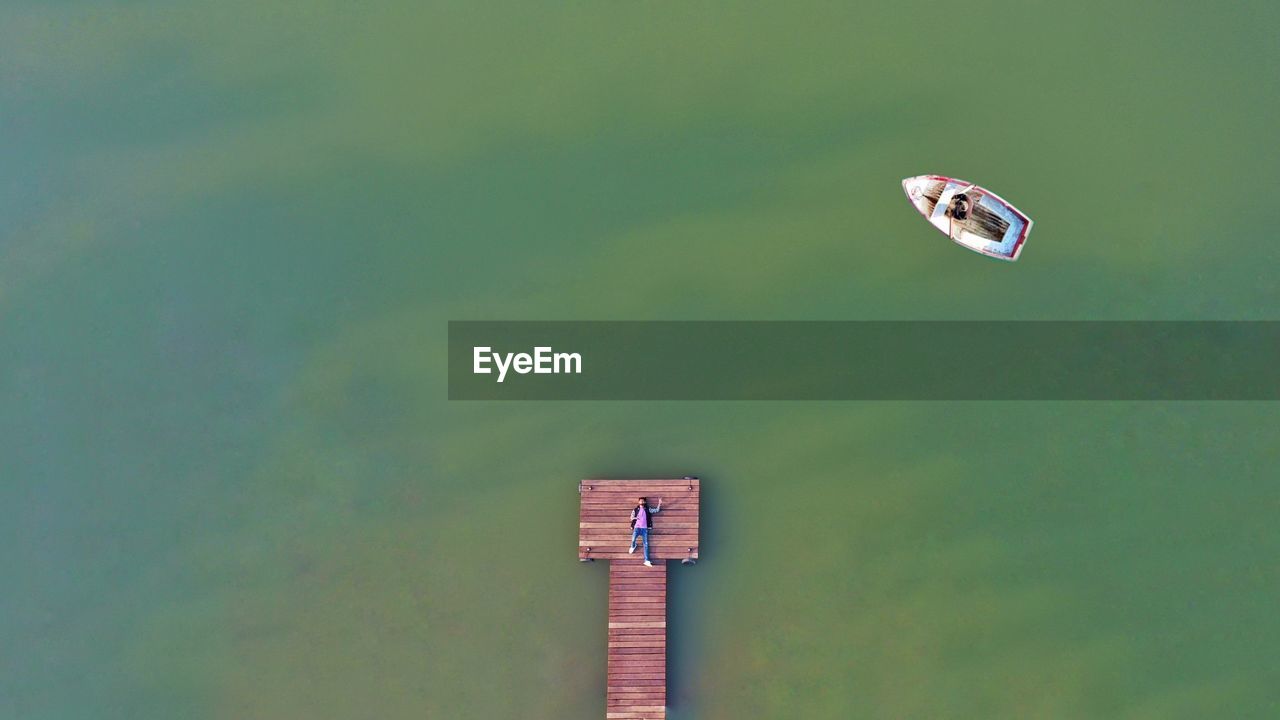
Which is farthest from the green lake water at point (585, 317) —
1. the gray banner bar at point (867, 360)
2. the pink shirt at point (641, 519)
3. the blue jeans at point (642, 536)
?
the pink shirt at point (641, 519)

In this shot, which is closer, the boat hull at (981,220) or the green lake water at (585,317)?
the green lake water at (585,317)

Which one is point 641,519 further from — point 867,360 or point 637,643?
point 867,360

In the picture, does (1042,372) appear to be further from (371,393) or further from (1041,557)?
(371,393)

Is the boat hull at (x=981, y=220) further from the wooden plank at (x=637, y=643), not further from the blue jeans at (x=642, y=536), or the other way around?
the wooden plank at (x=637, y=643)

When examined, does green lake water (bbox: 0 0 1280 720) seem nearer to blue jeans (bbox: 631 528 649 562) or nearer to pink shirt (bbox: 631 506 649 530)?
blue jeans (bbox: 631 528 649 562)

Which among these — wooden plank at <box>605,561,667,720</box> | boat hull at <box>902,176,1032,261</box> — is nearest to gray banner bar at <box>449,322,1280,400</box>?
boat hull at <box>902,176,1032,261</box>

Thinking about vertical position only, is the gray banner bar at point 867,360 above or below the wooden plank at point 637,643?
above

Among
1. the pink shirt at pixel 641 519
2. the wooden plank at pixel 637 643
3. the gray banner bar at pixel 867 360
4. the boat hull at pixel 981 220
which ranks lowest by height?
the wooden plank at pixel 637 643
